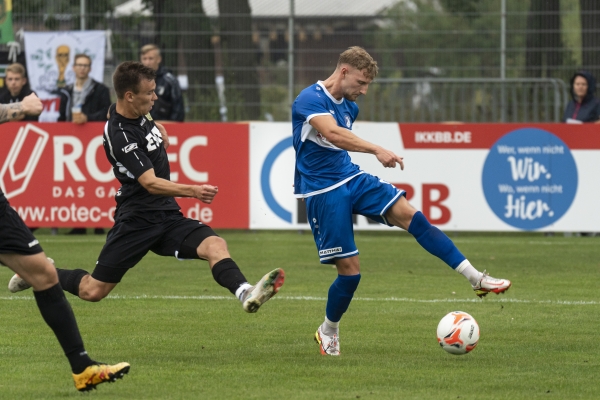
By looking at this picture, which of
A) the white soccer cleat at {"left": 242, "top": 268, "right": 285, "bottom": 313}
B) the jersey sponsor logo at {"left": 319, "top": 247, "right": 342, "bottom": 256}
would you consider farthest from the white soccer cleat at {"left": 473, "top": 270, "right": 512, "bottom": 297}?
the white soccer cleat at {"left": 242, "top": 268, "right": 285, "bottom": 313}

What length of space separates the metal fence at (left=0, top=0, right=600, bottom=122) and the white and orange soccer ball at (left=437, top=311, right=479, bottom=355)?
10.1 meters

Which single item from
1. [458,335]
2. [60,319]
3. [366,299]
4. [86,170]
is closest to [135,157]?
[60,319]

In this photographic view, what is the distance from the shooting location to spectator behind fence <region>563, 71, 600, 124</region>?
612 inches

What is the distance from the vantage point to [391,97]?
17297 millimetres

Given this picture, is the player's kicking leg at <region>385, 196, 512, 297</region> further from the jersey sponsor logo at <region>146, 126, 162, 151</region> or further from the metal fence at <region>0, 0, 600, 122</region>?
the metal fence at <region>0, 0, 600, 122</region>

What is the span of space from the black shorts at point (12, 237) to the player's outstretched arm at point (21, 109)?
0.46 meters

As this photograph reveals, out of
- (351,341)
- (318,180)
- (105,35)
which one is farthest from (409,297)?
(105,35)

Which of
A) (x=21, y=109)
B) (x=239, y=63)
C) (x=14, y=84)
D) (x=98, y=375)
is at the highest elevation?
(x=239, y=63)

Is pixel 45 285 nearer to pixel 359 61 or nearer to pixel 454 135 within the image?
pixel 359 61

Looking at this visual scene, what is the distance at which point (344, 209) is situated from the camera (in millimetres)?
7352

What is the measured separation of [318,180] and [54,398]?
94.7 inches

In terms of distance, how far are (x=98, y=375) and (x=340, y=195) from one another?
2212 millimetres

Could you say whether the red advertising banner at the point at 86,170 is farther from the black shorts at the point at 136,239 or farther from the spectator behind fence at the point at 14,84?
the black shorts at the point at 136,239

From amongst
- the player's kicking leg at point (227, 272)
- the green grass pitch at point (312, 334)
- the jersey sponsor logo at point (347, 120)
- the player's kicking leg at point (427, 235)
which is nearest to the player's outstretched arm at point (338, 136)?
the jersey sponsor logo at point (347, 120)
